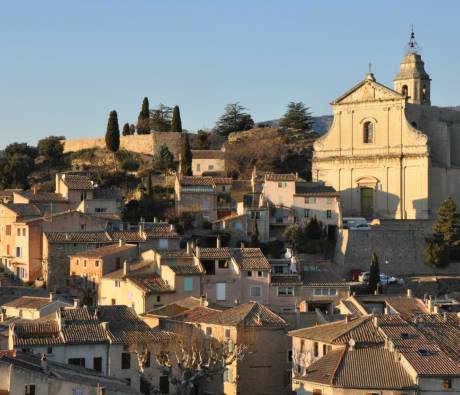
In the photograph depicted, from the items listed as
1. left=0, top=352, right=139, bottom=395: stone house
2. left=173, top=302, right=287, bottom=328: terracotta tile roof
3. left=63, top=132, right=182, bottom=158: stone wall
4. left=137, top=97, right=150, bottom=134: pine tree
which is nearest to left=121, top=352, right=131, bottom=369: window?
left=173, top=302, right=287, bottom=328: terracotta tile roof

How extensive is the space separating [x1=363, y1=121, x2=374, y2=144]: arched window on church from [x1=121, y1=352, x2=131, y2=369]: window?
36.1m

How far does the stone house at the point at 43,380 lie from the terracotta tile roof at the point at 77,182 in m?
33.8

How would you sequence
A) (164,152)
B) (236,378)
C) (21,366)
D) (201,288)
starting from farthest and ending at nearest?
(164,152) < (201,288) < (236,378) < (21,366)

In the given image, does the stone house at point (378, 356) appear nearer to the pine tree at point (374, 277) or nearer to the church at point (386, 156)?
the pine tree at point (374, 277)

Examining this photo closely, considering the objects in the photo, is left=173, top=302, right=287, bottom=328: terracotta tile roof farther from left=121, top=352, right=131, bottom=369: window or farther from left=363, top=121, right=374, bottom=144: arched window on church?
left=363, top=121, right=374, bottom=144: arched window on church

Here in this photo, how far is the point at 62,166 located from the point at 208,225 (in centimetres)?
2274

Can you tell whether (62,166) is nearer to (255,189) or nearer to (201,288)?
(255,189)

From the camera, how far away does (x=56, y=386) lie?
132 feet

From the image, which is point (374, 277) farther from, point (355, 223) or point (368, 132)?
point (368, 132)

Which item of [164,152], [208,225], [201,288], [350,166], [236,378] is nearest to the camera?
[236,378]

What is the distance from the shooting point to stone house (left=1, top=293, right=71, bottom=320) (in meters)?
57.2

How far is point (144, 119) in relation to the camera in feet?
321

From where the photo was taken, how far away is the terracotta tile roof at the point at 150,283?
61188 mm

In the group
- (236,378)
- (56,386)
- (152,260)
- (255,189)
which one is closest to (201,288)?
(152,260)
